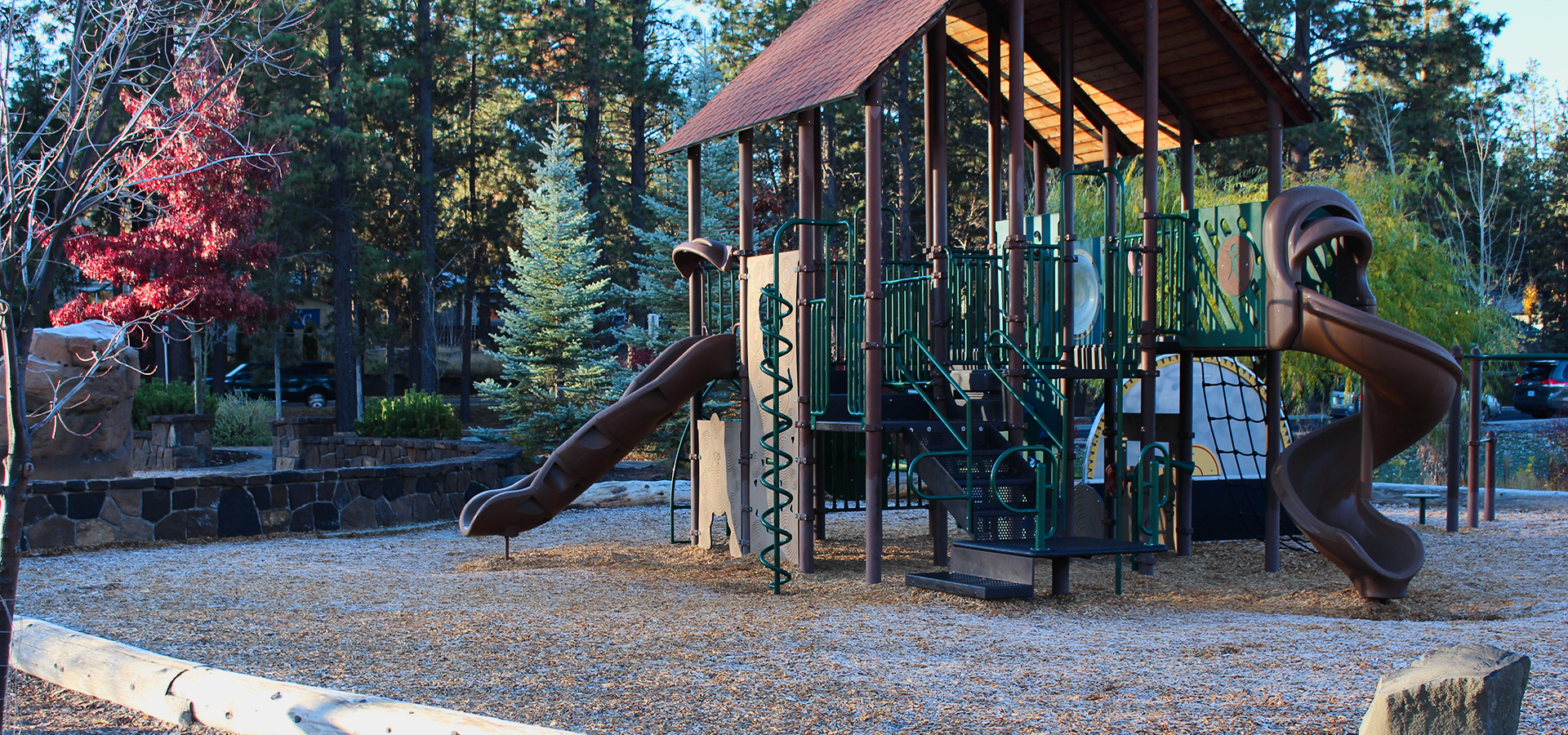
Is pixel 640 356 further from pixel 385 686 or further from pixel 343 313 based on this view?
pixel 385 686

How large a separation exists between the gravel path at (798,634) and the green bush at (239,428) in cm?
1260

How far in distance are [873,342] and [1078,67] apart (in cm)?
442

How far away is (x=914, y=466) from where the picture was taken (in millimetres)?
8430

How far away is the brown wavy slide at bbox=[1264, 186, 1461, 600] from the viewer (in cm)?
777

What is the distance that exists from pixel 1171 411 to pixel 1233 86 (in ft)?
11.3

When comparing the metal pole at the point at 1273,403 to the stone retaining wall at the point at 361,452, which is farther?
the stone retaining wall at the point at 361,452

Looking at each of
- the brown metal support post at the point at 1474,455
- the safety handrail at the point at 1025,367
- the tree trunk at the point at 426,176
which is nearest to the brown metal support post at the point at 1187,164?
the safety handrail at the point at 1025,367

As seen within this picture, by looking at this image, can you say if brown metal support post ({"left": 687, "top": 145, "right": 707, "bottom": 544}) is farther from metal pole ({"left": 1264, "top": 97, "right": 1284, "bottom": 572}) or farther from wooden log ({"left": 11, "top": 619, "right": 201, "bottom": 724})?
wooden log ({"left": 11, "top": 619, "right": 201, "bottom": 724})

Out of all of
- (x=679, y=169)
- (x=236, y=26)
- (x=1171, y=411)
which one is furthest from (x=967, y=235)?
(x=1171, y=411)

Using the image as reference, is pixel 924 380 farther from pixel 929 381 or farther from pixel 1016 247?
pixel 1016 247

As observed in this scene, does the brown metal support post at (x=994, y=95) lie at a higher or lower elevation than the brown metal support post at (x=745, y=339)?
higher

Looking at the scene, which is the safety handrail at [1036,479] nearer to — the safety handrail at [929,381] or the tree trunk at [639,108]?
the safety handrail at [929,381]

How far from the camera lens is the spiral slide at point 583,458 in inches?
373

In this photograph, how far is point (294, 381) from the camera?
121 feet
